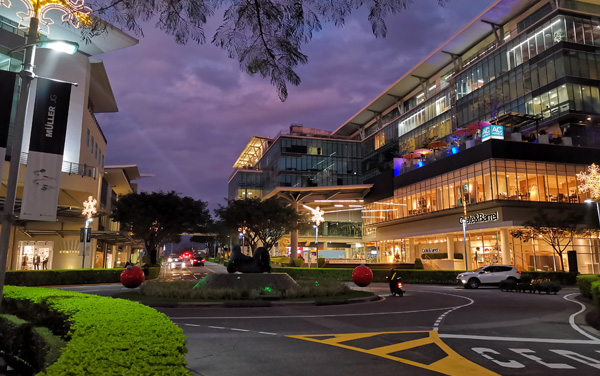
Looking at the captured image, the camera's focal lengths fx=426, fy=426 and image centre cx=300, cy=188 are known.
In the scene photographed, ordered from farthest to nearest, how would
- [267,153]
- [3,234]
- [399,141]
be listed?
[267,153] < [399,141] < [3,234]

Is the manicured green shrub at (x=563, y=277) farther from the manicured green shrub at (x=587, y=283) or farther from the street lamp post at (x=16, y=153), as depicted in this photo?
the street lamp post at (x=16, y=153)

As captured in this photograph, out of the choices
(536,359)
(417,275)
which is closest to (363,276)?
(417,275)

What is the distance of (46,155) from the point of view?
16.5 meters

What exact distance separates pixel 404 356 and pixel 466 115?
185 ft

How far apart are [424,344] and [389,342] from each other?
0.75 metres

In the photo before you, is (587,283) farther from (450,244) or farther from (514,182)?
(450,244)

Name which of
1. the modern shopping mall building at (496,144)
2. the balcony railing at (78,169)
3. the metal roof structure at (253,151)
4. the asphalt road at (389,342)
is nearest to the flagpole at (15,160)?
the asphalt road at (389,342)

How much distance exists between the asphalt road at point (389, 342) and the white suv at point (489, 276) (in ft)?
52.3

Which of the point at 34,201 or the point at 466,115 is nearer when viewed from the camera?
the point at 34,201

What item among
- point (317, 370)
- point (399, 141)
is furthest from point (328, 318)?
point (399, 141)

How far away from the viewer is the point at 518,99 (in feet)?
168

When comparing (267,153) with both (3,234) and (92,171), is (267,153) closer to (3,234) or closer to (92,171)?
(92,171)

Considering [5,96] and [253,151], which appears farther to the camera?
[253,151]

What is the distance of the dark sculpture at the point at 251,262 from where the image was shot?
21.1m
